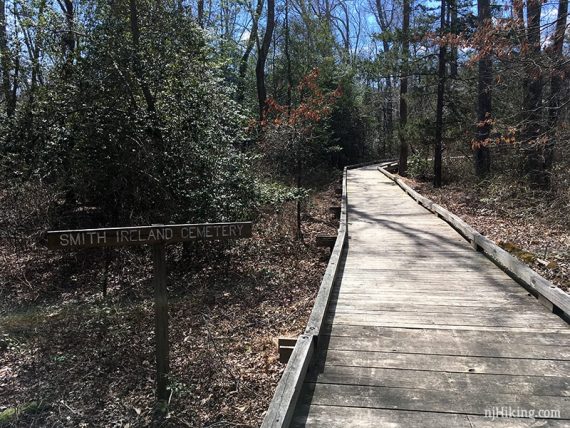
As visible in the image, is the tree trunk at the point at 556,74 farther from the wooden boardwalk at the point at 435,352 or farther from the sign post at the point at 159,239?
the sign post at the point at 159,239

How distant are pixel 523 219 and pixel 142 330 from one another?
8236 mm

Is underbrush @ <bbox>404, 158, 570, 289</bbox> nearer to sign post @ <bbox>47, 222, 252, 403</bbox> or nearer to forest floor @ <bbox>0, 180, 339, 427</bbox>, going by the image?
forest floor @ <bbox>0, 180, 339, 427</bbox>

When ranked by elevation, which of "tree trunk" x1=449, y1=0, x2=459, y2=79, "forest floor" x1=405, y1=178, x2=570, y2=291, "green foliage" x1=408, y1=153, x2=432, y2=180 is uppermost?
"tree trunk" x1=449, y1=0, x2=459, y2=79

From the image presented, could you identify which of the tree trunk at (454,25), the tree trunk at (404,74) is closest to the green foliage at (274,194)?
the tree trunk at (454,25)

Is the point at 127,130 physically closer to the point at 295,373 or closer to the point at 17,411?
the point at 17,411

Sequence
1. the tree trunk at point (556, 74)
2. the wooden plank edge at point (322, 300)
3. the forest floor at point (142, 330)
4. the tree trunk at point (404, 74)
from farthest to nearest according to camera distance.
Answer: the tree trunk at point (404, 74) → the tree trunk at point (556, 74) → the forest floor at point (142, 330) → the wooden plank edge at point (322, 300)

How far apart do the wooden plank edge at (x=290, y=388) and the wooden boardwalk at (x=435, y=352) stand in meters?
0.11

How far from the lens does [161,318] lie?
14.8 ft

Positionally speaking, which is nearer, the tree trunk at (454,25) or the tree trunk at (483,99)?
the tree trunk at (483,99)

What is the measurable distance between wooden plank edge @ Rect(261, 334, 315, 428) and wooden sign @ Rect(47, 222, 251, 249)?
1265mm

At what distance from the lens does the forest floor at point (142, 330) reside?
488cm

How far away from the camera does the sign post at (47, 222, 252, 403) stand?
3.90 metres

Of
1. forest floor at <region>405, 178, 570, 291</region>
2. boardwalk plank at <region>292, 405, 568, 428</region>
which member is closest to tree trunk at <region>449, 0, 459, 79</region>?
forest floor at <region>405, 178, 570, 291</region>

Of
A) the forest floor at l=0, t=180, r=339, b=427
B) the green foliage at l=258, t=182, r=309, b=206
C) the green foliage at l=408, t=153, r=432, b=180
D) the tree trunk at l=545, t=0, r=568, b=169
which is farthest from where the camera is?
the green foliage at l=408, t=153, r=432, b=180
